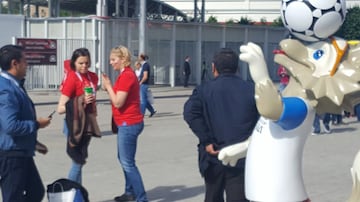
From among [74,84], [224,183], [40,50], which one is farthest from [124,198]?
[40,50]

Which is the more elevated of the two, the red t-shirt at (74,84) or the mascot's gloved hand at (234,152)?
the red t-shirt at (74,84)

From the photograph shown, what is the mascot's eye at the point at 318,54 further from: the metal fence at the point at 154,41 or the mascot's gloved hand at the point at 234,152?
the metal fence at the point at 154,41

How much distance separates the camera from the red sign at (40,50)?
25.7 metres

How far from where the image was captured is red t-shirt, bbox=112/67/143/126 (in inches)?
310

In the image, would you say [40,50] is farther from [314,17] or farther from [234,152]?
[314,17]

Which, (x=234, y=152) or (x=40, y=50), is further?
(x=40, y=50)

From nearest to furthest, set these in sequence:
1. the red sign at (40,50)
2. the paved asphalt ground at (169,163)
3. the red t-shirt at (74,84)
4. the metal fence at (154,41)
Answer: the red t-shirt at (74,84), the paved asphalt ground at (169,163), the red sign at (40,50), the metal fence at (154,41)

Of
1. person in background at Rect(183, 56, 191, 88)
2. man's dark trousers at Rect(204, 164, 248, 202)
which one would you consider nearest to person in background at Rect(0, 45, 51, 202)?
man's dark trousers at Rect(204, 164, 248, 202)

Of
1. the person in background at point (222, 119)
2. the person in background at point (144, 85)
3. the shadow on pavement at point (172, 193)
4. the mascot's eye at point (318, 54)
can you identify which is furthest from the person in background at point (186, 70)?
the mascot's eye at point (318, 54)

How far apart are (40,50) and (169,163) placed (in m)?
15.8

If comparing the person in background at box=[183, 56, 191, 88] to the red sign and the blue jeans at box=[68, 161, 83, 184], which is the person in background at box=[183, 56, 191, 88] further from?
the blue jeans at box=[68, 161, 83, 184]

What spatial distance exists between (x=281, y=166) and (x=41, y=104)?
712 inches

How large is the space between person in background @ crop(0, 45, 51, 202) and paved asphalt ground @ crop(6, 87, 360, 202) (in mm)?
2459

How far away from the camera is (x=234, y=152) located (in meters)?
5.67
